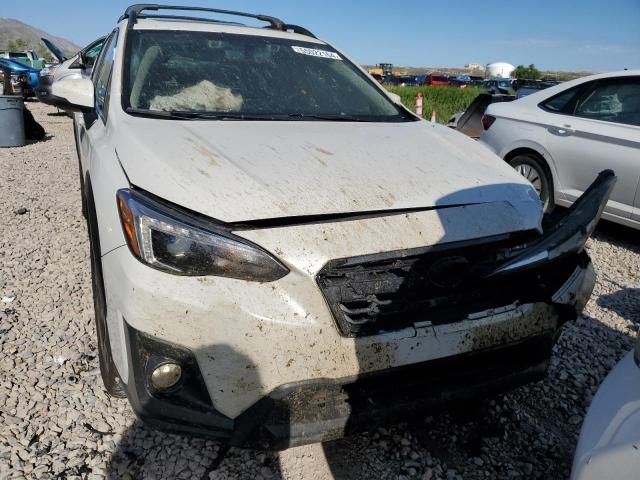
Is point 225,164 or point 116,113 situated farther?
point 116,113

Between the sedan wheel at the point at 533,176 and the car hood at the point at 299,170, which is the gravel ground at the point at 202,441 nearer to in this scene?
the car hood at the point at 299,170

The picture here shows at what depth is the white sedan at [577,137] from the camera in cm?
457

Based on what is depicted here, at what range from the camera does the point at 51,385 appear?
245 centimetres

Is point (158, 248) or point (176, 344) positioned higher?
point (158, 248)

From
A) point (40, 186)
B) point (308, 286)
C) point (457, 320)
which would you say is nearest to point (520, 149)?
point (457, 320)

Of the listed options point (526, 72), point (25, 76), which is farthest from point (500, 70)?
point (25, 76)

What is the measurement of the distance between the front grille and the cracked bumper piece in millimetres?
68

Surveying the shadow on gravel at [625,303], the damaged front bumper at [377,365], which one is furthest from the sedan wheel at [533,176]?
the damaged front bumper at [377,365]

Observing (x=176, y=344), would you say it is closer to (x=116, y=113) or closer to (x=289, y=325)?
(x=289, y=325)

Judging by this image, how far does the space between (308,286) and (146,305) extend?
0.50 meters

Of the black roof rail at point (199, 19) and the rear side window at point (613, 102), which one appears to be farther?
the rear side window at point (613, 102)

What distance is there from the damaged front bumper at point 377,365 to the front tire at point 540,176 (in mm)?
3331

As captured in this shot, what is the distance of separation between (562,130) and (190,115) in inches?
158

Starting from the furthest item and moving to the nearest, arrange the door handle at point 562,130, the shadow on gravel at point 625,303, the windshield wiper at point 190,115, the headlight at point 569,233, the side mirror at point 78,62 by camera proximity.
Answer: the side mirror at point 78,62
the door handle at point 562,130
the shadow on gravel at point 625,303
the windshield wiper at point 190,115
the headlight at point 569,233
